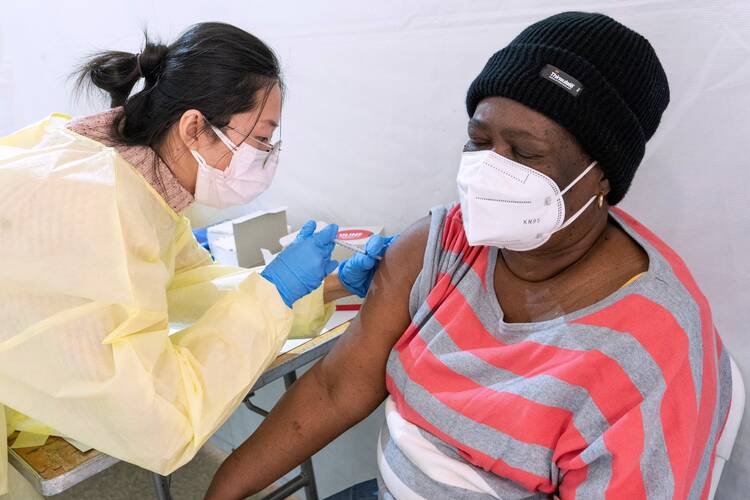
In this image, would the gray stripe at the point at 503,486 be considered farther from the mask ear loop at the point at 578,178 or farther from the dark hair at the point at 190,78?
the dark hair at the point at 190,78

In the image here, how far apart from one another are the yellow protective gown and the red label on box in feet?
1.95

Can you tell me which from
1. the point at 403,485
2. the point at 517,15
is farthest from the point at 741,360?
the point at 517,15

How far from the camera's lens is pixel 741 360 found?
1.36 m

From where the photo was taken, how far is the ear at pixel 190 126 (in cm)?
131

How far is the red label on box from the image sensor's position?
180cm

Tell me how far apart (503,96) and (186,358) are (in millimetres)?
759

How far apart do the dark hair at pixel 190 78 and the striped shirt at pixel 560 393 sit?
0.55 metres

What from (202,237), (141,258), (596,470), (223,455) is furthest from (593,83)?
(223,455)

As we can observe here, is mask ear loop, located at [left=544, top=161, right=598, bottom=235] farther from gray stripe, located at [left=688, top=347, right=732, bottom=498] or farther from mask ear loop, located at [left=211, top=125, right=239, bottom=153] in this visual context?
mask ear loop, located at [left=211, top=125, right=239, bottom=153]

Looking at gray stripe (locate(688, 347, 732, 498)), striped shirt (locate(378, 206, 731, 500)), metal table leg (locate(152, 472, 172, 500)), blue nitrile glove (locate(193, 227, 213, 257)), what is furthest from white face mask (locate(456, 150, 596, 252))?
blue nitrile glove (locate(193, 227, 213, 257))

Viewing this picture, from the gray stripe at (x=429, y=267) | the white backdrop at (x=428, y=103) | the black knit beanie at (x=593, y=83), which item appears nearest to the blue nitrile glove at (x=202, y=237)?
the white backdrop at (x=428, y=103)

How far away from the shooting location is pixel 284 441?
1.39m

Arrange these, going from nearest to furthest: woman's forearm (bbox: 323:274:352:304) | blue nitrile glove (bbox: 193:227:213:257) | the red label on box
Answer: woman's forearm (bbox: 323:274:352:304) → the red label on box → blue nitrile glove (bbox: 193:227:213:257)

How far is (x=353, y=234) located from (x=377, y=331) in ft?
1.81
